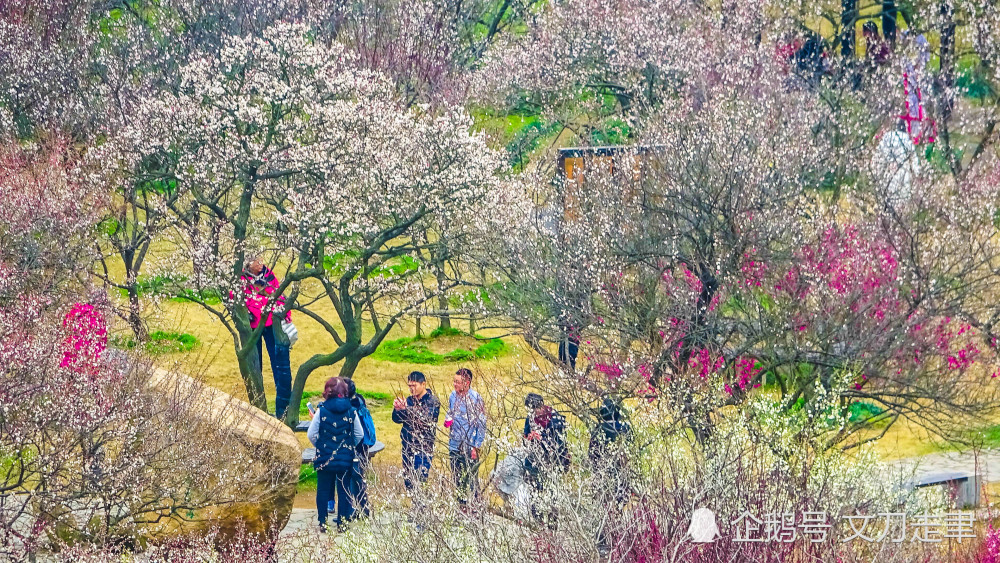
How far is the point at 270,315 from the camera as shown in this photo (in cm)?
1587

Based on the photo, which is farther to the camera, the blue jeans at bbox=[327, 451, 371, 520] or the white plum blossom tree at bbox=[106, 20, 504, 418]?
the white plum blossom tree at bbox=[106, 20, 504, 418]

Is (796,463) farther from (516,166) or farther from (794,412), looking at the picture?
(516,166)

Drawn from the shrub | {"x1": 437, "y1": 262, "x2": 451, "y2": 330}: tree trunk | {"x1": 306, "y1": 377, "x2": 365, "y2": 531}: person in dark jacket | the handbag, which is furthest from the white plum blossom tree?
the shrub

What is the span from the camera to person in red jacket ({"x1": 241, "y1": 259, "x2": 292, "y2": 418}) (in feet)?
50.8

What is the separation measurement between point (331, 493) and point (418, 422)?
1618 millimetres

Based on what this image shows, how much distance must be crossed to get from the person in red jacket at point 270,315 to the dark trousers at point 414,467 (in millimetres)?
4232

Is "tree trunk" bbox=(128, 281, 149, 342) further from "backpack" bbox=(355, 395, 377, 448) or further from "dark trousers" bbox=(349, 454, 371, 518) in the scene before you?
"dark trousers" bbox=(349, 454, 371, 518)

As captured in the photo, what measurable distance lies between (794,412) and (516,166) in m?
16.1

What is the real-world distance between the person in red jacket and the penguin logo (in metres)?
8.86

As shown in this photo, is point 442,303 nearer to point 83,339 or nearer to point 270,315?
point 270,315

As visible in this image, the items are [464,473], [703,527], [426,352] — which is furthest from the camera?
[426,352]

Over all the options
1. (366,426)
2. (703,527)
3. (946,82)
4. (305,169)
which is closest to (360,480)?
(366,426)

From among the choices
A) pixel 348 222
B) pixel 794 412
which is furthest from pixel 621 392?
pixel 348 222

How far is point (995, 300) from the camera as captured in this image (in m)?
13.9
